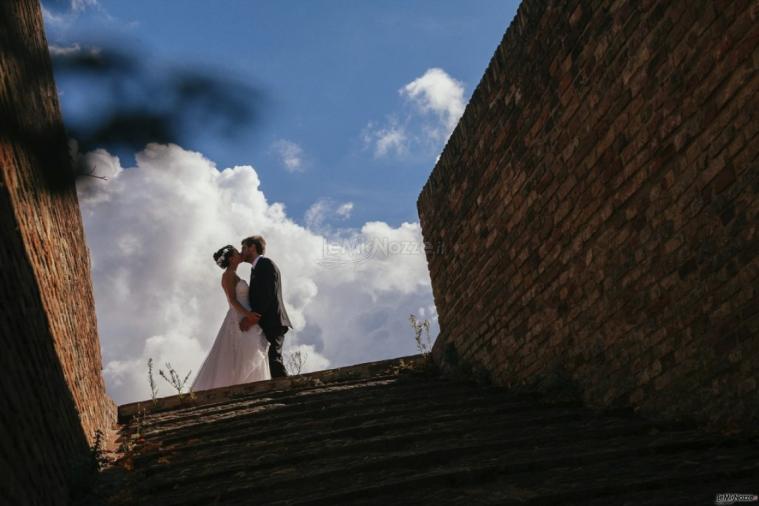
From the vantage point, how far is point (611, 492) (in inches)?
116

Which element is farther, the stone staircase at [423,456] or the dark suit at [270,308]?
the dark suit at [270,308]

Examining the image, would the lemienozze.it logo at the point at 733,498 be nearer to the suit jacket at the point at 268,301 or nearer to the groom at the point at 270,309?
the groom at the point at 270,309

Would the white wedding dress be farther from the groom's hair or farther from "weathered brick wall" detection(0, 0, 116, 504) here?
"weathered brick wall" detection(0, 0, 116, 504)

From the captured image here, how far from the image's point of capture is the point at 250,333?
859 centimetres

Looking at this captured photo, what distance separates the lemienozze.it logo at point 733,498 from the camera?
256 cm

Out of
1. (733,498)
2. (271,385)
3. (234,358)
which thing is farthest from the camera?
(234,358)

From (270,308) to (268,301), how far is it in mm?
87

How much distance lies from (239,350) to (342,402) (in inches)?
121

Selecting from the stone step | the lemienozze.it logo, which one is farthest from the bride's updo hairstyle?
the lemienozze.it logo

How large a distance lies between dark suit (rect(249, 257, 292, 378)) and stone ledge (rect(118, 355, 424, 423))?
1507 mm

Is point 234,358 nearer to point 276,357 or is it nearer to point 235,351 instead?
point 235,351

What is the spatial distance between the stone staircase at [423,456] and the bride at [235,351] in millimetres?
2347

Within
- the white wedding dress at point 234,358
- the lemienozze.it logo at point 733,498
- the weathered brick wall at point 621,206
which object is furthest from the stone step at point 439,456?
the white wedding dress at point 234,358

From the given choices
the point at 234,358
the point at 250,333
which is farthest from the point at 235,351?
the point at 250,333
